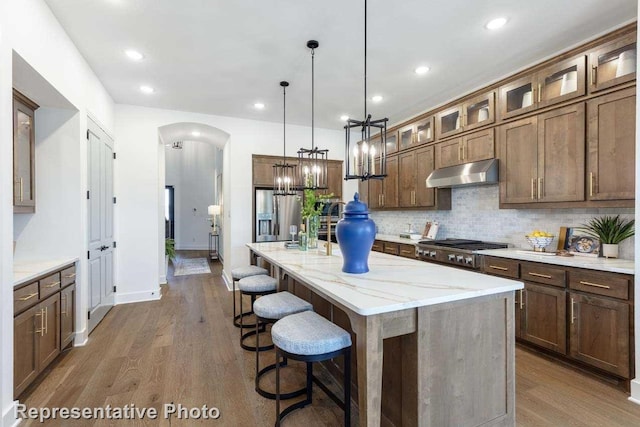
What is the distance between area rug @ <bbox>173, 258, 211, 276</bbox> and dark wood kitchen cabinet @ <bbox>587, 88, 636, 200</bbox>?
6.37 metres

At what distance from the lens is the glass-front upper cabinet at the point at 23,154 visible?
8.11 feet

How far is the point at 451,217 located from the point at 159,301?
174 inches

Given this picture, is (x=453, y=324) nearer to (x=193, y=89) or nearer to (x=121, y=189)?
(x=193, y=89)

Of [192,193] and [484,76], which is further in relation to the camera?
[192,193]

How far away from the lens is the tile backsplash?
2850 millimetres

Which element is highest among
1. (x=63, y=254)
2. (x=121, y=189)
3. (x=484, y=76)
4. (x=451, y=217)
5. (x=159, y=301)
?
(x=484, y=76)

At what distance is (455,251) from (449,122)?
5.73 feet

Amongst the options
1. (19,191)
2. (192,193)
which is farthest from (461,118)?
(192,193)

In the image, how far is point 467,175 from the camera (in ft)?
11.4

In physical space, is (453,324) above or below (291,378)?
above

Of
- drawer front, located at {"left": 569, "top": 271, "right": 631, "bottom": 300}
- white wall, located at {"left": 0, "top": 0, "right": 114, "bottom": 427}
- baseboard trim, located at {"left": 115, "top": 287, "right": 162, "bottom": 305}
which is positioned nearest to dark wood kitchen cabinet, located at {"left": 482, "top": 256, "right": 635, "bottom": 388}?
drawer front, located at {"left": 569, "top": 271, "right": 631, "bottom": 300}

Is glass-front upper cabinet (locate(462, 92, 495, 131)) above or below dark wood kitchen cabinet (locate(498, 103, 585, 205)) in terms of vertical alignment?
above

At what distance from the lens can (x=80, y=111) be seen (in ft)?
9.73

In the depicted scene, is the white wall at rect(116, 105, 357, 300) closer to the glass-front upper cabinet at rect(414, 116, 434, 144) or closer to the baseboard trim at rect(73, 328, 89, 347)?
the baseboard trim at rect(73, 328, 89, 347)
